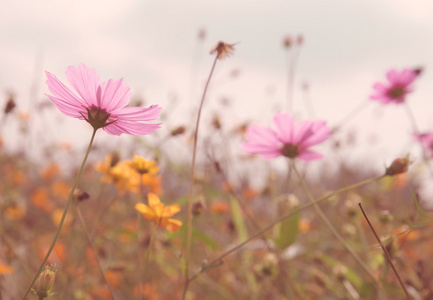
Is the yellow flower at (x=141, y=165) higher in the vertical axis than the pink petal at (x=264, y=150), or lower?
lower

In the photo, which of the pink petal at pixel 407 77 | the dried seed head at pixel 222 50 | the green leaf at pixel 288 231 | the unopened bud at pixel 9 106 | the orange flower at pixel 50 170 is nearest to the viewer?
the dried seed head at pixel 222 50

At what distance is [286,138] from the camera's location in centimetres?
59

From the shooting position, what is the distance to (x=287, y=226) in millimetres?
769

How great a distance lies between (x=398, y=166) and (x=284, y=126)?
188 mm

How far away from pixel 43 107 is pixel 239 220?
848mm

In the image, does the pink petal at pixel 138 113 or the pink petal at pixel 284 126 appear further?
the pink petal at pixel 284 126

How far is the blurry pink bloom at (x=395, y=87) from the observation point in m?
0.94

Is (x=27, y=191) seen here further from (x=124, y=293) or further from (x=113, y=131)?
(x=113, y=131)

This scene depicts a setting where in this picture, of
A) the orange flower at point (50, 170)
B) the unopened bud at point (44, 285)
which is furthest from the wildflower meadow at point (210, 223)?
the orange flower at point (50, 170)

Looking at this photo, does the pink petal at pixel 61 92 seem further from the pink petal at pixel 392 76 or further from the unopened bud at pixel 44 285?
the pink petal at pixel 392 76

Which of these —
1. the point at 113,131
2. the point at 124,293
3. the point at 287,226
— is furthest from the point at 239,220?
the point at 113,131

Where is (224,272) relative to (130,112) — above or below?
below

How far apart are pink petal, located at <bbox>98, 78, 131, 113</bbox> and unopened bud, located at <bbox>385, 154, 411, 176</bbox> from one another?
0.33 metres

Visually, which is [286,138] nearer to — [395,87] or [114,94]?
[114,94]
